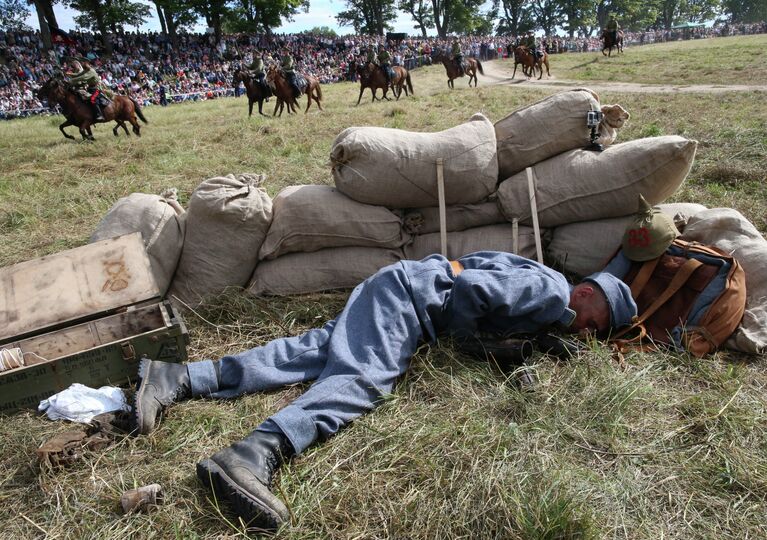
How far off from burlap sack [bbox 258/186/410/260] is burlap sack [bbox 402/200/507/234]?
0.11 meters

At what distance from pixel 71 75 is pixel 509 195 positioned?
11575 millimetres

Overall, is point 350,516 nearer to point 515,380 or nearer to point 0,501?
point 515,380

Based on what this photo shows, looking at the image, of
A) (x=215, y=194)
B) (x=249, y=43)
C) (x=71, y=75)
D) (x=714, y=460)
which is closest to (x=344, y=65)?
(x=249, y=43)

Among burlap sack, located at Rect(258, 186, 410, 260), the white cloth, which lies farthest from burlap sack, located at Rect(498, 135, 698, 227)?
the white cloth

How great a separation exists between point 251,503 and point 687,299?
2.23 metres

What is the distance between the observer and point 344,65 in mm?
28609

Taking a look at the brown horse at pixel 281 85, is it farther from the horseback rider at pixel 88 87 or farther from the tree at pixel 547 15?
the tree at pixel 547 15

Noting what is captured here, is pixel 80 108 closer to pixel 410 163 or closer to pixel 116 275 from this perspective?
pixel 116 275

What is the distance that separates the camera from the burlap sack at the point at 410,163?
3010mm

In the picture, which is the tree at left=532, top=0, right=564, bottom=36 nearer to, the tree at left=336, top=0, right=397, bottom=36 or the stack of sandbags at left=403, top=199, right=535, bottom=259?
the tree at left=336, top=0, right=397, bottom=36

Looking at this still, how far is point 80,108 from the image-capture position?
10.4m

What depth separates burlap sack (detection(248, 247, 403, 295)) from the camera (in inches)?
126

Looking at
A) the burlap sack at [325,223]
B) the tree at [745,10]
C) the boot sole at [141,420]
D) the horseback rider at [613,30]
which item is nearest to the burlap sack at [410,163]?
the burlap sack at [325,223]

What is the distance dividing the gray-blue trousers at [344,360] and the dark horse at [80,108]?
381 inches
